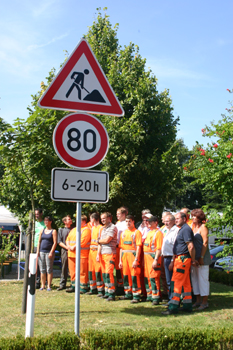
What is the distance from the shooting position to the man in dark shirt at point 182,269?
715 centimetres

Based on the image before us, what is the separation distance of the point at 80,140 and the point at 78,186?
0.50 m

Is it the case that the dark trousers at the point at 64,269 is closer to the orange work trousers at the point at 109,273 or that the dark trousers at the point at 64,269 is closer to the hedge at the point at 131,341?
the orange work trousers at the point at 109,273

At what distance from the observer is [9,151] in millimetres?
7348

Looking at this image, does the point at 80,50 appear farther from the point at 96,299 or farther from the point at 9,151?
the point at 96,299

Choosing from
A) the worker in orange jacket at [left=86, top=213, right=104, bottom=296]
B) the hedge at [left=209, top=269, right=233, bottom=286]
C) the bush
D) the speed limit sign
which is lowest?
the bush

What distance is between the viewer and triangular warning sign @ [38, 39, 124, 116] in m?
3.93

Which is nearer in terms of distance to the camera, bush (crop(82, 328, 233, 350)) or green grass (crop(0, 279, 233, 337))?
bush (crop(82, 328, 233, 350))

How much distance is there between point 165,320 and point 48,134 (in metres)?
4.51

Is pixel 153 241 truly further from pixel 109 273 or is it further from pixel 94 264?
pixel 94 264

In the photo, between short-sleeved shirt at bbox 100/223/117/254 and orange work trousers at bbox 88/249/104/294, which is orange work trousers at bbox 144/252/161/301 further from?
orange work trousers at bbox 88/249/104/294

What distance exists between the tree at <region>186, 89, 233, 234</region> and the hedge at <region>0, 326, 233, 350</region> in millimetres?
2773

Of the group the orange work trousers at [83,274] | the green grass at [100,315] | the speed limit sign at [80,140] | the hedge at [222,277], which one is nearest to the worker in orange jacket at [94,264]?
the orange work trousers at [83,274]

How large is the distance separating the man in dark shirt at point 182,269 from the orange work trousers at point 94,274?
2743 mm

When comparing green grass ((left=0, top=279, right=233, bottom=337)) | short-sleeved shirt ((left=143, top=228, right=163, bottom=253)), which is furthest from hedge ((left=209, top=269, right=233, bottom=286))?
short-sleeved shirt ((left=143, top=228, right=163, bottom=253))
